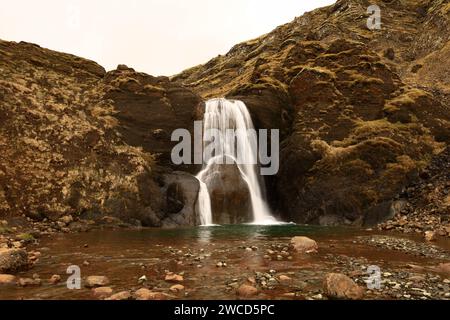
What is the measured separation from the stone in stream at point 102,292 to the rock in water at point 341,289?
A: 6.42 metres

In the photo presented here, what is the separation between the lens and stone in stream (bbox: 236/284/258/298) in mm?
11062

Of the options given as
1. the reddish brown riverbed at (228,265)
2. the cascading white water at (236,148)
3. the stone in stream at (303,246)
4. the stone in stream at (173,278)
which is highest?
the cascading white water at (236,148)

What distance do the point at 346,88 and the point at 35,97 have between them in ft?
124

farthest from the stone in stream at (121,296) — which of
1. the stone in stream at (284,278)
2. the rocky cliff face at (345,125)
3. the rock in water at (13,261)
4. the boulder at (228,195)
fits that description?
the rocky cliff face at (345,125)

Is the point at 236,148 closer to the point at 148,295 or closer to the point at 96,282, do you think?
the point at 96,282

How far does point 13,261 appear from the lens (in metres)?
14.0

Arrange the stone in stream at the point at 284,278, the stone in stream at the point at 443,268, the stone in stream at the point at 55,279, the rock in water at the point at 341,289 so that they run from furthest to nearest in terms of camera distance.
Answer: the stone in stream at the point at 443,268, the stone in stream at the point at 284,278, the stone in stream at the point at 55,279, the rock in water at the point at 341,289

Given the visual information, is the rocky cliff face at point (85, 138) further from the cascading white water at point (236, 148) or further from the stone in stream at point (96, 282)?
the stone in stream at point (96, 282)

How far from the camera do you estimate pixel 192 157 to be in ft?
150

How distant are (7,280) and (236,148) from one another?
119 ft

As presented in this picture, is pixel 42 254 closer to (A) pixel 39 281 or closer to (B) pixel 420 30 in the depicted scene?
(A) pixel 39 281

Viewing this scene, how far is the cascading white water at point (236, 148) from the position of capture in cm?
4306

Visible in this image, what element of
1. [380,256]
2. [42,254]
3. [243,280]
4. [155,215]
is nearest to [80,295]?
[243,280]

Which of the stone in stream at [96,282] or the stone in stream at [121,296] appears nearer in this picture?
the stone in stream at [121,296]
